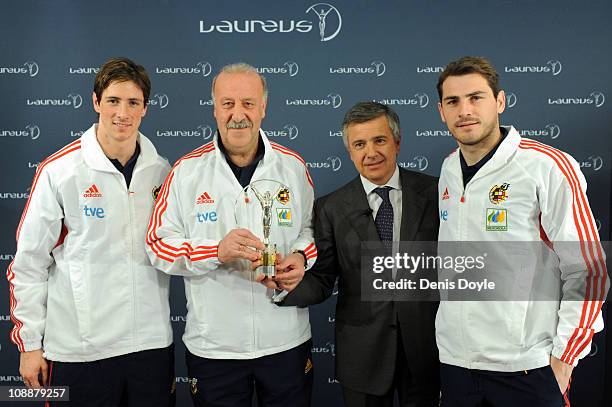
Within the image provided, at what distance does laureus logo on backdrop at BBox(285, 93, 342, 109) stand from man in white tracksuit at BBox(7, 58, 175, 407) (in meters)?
1.34

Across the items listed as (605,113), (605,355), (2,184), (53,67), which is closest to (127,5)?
(53,67)

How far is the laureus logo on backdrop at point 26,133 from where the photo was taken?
3914 millimetres

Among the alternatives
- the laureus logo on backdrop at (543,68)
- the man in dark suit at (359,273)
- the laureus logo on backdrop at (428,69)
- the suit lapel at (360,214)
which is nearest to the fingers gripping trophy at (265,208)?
the man in dark suit at (359,273)

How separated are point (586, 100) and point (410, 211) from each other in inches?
73.5

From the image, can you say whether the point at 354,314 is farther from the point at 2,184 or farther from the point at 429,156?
the point at 2,184

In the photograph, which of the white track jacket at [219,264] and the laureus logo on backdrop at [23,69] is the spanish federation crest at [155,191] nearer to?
the white track jacket at [219,264]

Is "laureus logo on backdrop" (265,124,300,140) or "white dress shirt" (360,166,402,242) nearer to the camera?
"white dress shirt" (360,166,402,242)

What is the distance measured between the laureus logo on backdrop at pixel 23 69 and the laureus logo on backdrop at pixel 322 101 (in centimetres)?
162

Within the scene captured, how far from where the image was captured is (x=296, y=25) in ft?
12.7

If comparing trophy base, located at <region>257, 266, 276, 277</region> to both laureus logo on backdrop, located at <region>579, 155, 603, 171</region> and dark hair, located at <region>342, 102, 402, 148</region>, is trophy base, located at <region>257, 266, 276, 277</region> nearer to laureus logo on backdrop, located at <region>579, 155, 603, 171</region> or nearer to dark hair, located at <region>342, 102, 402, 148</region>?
dark hair, located at <region>342, 102, 402, 148</region>

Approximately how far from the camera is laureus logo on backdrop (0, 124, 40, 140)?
391 cm

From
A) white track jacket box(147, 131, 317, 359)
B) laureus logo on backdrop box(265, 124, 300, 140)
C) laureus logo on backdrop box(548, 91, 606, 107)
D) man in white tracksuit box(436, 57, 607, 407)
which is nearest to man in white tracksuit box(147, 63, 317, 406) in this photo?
white track jacket box(147, 131, 317, 359)

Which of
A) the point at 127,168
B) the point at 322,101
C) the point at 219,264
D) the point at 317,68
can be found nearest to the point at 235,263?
the point at 219,264

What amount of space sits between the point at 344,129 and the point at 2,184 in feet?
8.00
